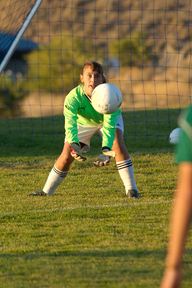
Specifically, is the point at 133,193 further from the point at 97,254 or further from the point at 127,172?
the point at 97,254

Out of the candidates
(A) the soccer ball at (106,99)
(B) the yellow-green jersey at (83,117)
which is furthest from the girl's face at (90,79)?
(A) the soccer ball at (106,99)

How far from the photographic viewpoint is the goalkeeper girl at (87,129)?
1156 cm

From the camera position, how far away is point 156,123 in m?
20.1

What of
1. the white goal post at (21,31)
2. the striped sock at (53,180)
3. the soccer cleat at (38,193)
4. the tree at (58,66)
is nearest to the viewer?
the striped sock at (53,180)

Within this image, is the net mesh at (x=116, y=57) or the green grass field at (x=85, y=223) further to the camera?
the net mesh at (x=116, y=57)

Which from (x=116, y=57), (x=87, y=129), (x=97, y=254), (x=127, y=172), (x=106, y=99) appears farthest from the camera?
(x=116, y=57)

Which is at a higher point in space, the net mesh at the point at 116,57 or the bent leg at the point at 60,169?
the bent leg at the point at 60,169

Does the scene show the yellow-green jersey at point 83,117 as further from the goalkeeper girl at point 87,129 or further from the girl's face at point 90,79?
the girl's face at point 90,79

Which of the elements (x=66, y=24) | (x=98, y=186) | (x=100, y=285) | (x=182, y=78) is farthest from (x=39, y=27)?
(x=100, y=285)

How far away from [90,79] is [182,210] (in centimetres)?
631

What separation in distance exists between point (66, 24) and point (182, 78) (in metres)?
8.74

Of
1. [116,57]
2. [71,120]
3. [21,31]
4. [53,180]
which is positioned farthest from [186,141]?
[116,57]

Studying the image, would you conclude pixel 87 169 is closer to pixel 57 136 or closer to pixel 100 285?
pixel 57 136

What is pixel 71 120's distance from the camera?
38.4 ft
